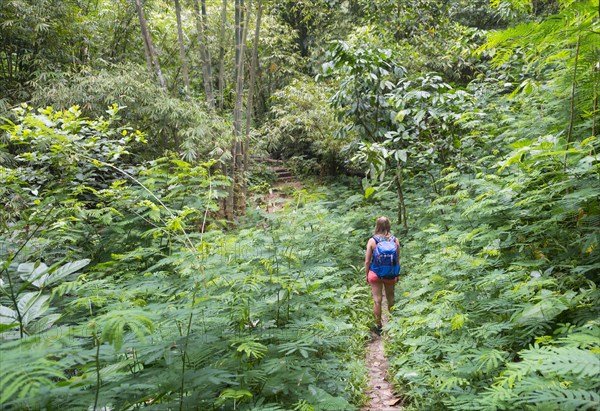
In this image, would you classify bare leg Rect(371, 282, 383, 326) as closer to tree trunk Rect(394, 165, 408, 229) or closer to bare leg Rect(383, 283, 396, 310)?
bare leg Rect(383, 283, 396, 310)

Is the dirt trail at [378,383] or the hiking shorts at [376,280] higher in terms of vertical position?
the hiking shorts at [376,280]

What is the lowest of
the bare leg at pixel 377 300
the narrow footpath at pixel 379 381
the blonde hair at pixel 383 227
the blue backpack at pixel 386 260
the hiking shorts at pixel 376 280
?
the narrow footpath at pixel 379 381

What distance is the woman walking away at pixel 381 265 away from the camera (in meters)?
4.23

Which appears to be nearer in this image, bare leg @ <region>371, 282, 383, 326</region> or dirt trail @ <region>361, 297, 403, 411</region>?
dirt trail @ <region>361, 297, 403, 411</region>

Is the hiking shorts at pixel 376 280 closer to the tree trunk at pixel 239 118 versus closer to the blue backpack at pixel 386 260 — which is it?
the blue backpack at pixel 386 260

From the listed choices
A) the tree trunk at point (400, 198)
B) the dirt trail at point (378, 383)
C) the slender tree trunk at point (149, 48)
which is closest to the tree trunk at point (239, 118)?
the slender tree trunk at point (149, 48)

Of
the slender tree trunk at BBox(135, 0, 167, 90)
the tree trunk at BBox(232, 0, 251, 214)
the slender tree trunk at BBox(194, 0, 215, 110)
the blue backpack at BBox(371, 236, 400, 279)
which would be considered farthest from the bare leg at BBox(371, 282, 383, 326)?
the slender tree trunk at BBox(135, 0, 167, 90)

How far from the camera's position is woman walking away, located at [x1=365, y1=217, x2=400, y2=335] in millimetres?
4227

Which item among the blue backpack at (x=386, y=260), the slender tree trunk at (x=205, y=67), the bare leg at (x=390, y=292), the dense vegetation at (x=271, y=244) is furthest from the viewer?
the slender tree trunk at (x=205, y=67)

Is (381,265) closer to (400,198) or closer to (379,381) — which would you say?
(379,381)

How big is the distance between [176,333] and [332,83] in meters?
10.2

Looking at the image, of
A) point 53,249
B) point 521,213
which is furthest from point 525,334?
point 53,249

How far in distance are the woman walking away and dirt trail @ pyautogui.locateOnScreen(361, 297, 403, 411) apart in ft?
1.11

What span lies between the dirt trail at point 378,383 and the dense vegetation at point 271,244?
0.40ft
